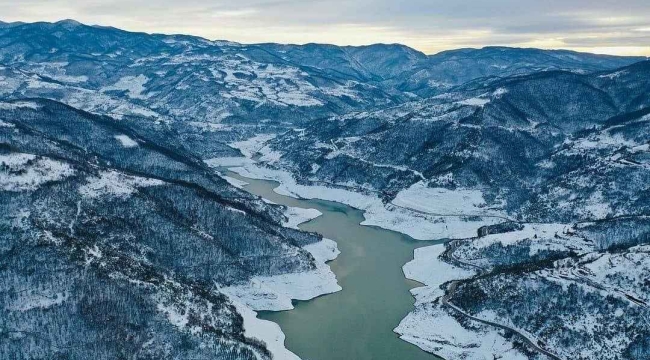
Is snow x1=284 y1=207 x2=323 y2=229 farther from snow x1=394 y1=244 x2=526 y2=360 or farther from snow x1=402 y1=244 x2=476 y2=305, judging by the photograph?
snow x1=394 y1=244 x2=526 y2=360

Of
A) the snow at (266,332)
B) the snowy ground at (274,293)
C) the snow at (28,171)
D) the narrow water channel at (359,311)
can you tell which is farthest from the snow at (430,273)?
the snow at (28,171)

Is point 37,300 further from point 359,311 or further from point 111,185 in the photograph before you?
point 359,311

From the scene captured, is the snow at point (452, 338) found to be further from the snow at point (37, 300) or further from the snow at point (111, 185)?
the snow at point (111, 185)

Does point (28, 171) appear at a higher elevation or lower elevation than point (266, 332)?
higher

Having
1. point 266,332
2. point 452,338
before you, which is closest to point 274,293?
point 266,332

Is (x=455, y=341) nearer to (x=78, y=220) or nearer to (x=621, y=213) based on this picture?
(x=78, y=220)

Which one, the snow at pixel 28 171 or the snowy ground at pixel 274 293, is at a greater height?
the snow at pixel 28 171

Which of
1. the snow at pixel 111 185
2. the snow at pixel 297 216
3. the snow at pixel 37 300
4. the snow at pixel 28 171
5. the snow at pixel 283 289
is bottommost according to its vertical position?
the snow at pixel 297 216
